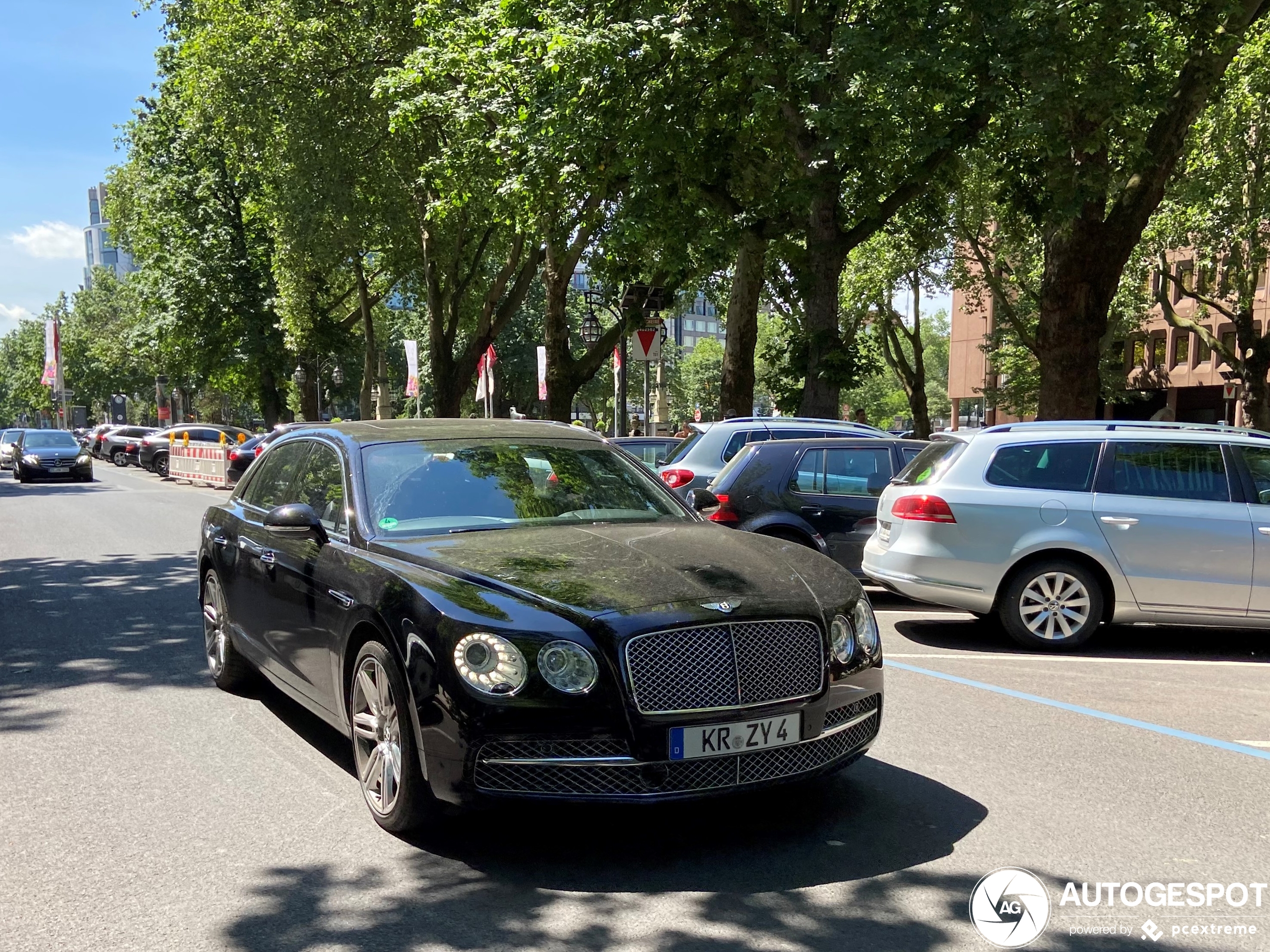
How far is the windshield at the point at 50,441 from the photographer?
3422cm

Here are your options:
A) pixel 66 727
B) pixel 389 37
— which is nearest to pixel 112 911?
pixel 66 727

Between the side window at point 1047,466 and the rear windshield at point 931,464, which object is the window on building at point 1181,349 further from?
the side window at point 1047,466

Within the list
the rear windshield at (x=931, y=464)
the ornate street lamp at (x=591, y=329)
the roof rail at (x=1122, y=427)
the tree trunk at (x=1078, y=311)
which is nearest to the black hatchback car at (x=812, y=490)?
the rear windshield at (x=931, y=464)

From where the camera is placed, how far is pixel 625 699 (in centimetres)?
404

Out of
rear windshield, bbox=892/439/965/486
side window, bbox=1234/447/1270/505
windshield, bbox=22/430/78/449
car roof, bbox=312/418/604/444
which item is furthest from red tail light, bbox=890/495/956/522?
windshield, bbox=22/430/78/449

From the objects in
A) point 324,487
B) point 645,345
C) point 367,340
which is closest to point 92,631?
point 324,487

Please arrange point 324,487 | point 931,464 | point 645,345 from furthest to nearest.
Answer: point 645,345
point 931,464
point 324,487

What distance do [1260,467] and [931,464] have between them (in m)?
2.31

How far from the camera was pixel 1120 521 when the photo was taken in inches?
333

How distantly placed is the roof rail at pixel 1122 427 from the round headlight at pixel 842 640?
4.65 m

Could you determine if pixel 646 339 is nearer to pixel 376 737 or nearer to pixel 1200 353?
pixel 376 737

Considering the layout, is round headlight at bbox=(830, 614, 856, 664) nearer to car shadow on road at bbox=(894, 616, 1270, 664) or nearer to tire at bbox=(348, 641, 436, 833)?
tire at bbox=(348, 641, 436, 833)

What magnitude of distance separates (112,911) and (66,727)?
2612 millimetres

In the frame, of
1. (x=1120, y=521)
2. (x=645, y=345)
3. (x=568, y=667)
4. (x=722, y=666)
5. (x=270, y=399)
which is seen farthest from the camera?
(x=270, y=399)
